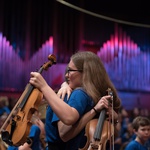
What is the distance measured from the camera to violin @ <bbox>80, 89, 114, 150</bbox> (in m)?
1.81

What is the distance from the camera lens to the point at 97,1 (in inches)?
369

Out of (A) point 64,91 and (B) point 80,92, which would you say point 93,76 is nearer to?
(B) point 80,92

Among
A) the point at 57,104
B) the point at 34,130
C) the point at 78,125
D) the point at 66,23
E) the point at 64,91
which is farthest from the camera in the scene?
the point at 66,23

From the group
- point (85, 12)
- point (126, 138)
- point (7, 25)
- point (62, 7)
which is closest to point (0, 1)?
point (7, 25)

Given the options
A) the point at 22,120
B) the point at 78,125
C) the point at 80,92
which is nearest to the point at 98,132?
the point at 78,125

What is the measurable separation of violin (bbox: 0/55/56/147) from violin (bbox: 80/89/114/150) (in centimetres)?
32

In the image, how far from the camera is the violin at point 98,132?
181 cm

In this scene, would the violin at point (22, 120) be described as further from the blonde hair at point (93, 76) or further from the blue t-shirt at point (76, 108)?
the blonde hair at point (93, 76)

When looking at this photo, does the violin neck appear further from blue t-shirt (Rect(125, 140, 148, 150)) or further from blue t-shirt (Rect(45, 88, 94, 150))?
blue t-shirt (Rect(125, 140, 148, 150))

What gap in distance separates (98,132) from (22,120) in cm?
41

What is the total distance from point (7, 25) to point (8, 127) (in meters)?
6.50

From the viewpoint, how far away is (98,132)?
5.96 feet

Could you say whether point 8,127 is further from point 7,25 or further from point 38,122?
point 7,25

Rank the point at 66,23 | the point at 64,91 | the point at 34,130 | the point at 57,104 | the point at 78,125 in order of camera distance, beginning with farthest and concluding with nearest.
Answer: the point at 66,23 → the point at 34,130 → the point at 64,91 → the point at 78,125 → the point at 57,104
